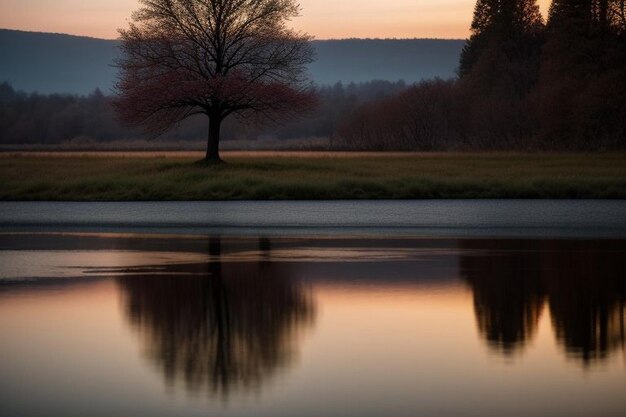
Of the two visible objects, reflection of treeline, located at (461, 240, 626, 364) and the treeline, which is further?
the treeline

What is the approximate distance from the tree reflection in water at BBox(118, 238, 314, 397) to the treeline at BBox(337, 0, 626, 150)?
54.3 metres

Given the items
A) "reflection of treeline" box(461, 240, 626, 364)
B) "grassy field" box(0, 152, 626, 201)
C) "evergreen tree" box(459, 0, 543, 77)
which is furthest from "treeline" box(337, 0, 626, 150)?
"reflection of treeline" box(461, 240, 626, 364)

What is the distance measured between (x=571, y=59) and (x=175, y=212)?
45.4m

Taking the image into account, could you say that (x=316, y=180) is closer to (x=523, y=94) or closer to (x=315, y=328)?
(x=315, y=328)

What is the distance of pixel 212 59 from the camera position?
54125mm

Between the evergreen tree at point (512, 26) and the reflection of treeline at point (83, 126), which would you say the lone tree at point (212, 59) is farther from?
the reflection of treeline at point (83, 126)

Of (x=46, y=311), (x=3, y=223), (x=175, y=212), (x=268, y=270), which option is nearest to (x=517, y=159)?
(x=175, y=212)

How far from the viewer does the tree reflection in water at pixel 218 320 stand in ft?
40.3

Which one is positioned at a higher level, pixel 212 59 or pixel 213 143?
pixel 212 59

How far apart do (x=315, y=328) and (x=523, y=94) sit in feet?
289

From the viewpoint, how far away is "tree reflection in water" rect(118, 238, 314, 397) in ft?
40.3

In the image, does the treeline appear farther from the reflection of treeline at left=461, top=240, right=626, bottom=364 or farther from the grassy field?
the reflection of treeline at left=461, top=240, right=626, bottom=364

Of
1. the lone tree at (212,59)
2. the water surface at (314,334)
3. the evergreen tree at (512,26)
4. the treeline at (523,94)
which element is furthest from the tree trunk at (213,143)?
the evergreen tree at (512,26)

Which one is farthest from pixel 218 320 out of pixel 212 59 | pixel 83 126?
pixel 83 126
